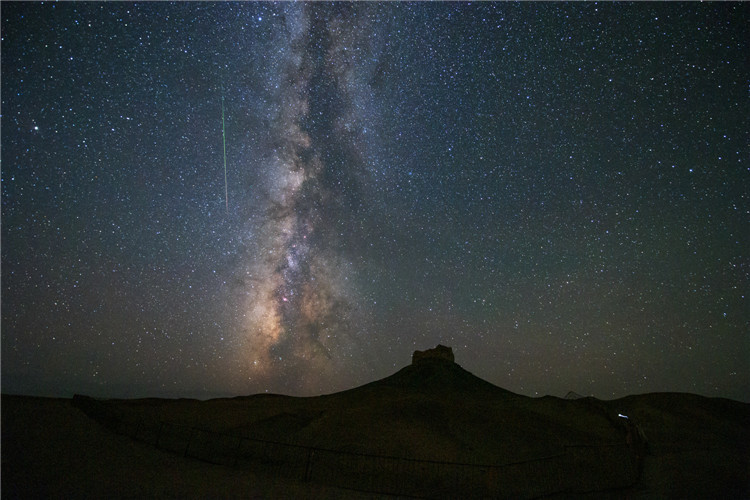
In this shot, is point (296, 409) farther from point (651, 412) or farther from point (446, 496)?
point (651, 412)

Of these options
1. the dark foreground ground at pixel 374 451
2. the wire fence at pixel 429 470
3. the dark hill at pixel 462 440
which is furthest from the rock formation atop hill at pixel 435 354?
the wire fence at pixel 429 470

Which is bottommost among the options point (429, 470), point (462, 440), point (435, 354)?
point (429, 470)

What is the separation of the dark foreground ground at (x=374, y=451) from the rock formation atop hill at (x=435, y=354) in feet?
60.7

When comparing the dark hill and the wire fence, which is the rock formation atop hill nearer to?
the dark hill

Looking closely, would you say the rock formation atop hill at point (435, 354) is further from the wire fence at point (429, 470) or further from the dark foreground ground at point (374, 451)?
the wire fence at point (429, 470)

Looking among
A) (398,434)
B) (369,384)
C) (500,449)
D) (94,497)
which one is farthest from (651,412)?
(94,497)

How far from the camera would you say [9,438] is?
18203mm

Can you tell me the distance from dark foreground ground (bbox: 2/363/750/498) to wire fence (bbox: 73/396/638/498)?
5cm

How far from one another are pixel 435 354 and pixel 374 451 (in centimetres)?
3353

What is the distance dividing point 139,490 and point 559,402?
120ft

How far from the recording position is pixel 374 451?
2284 cm

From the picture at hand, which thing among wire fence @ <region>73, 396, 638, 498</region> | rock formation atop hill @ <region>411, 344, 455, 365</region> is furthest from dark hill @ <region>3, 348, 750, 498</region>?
rock formation atop hill @ <region>411, 344, 455, 365</region>

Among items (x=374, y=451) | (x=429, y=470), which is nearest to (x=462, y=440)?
(x=374, y=451)

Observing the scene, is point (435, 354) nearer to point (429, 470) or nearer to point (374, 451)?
point (374, 451)
